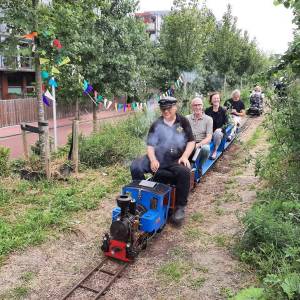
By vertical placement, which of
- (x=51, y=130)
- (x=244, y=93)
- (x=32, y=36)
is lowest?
(x=51, y=130)

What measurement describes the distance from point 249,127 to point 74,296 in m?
11.4

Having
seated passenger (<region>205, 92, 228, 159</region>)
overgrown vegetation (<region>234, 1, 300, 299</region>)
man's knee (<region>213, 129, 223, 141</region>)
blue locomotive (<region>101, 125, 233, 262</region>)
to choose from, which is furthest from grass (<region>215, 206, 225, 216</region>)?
seated passenger (<region>205, 92, 228, 159</region>)

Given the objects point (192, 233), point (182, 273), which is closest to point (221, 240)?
point (192, 233)

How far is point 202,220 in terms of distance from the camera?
5.36m

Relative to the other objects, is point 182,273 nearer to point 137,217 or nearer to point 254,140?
point 137,217

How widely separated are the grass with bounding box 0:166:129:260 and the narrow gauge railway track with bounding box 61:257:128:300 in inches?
41.1

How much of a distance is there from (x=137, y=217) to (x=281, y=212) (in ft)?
5.53

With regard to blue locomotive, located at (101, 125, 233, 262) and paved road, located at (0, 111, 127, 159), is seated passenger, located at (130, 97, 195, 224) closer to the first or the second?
blue locomotive, located at (101, 125, 233, 262)

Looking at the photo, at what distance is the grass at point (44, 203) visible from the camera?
473 cm

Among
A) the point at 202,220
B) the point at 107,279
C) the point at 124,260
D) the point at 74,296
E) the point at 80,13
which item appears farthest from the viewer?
the point at 80,13

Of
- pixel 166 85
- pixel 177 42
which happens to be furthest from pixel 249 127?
pixel 166 85

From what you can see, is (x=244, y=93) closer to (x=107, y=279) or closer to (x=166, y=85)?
(x=166, y=85)

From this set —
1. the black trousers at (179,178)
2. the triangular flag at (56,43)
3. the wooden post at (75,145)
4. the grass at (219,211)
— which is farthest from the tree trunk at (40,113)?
the grass at (219,211)

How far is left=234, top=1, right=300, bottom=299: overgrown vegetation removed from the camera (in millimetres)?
3256
